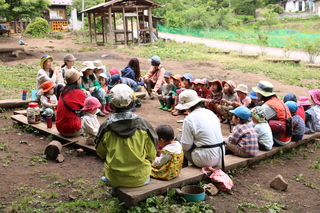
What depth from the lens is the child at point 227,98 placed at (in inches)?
284

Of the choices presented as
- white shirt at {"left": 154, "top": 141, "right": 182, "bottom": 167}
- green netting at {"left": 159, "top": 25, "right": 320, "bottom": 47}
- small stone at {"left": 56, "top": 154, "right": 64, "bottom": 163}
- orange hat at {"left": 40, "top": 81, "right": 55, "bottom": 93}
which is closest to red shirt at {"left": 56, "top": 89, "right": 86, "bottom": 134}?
small stone at {"left": 56, "top": 154, "right": 64, "bottom": 163}

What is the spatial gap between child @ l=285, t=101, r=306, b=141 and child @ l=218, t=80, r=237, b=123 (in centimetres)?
142

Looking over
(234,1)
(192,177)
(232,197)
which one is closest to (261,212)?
(232,197)

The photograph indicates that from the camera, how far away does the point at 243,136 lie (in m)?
5.02

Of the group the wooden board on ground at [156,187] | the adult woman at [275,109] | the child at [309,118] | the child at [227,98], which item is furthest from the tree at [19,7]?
the wooden board on ground at [156,187]

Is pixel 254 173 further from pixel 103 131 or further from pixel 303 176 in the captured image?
pixel 103 131

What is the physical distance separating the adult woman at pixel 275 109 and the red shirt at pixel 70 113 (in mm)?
3123

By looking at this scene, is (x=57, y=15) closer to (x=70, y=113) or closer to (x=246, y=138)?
(x=70, y=113)

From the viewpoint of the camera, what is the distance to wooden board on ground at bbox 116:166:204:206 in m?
3.63

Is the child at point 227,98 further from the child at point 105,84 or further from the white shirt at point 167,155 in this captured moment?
the white shirt at point 167,155

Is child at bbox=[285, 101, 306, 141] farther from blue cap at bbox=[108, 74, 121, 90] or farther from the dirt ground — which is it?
blue cap at bbox=[108, 74, 121, 90]

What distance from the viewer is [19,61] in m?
15.2

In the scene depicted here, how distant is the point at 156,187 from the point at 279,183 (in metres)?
1.78

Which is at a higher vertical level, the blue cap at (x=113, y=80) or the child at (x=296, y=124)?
the blue cap at (x=113, y=80)
